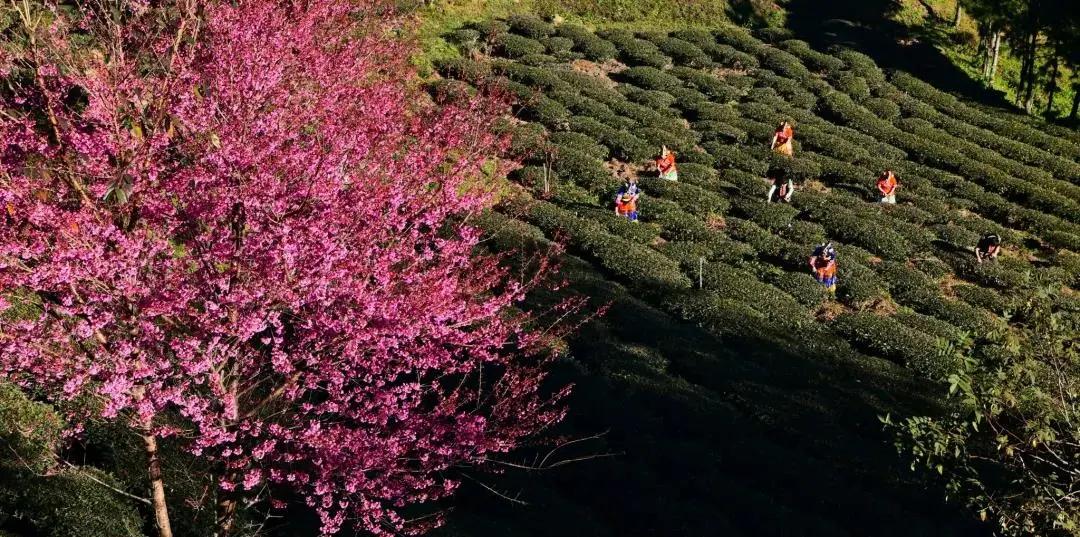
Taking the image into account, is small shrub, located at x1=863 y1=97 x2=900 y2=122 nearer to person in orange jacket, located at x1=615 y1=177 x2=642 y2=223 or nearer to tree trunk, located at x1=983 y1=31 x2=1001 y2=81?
tree trunk, located at x1=983 y1=31 x2=1001 y2=81

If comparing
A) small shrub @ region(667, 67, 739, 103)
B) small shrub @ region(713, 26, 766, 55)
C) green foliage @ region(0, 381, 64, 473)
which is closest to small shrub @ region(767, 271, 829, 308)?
small shrub @ region(667, 67, 739, 103)

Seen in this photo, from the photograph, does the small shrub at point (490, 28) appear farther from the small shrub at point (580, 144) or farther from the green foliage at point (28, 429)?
the green foliage at point (28, 429)

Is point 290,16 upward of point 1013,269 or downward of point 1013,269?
upward

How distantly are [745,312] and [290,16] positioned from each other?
16.5 m

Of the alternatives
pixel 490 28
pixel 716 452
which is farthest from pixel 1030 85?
pixel 716 452

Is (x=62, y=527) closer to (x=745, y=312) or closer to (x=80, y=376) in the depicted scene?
(x=80, y=376)

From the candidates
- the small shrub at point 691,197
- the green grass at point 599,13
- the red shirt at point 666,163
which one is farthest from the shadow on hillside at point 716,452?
the green grass at point 599,13

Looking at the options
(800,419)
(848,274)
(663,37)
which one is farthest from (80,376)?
(663,37)

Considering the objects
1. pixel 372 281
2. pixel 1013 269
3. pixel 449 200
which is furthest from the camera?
pixel 1013 269

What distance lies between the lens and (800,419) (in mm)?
18375

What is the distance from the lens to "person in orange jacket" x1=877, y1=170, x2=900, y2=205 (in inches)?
1259

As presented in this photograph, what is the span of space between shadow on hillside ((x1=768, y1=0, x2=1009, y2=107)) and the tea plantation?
2.13 m

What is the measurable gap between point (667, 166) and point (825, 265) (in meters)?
8.07

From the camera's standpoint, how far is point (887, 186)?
32031mm
